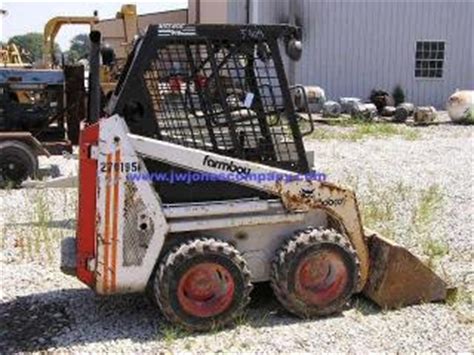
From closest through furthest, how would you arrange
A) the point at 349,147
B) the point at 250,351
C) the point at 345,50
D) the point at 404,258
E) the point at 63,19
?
the point at 250,351 → the point at 404,258 → the point at 349,147 → the point at 63,19 → the point at 345,50

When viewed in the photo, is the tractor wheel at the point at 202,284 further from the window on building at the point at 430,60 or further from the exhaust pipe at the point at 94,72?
the window on building at the point at 430,60

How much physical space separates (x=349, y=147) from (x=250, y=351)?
11.4 meters

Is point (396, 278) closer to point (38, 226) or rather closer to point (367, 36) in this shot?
point (38, 226)

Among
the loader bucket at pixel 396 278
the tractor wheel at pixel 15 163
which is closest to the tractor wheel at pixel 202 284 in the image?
the loader bucket at pixel 396 278

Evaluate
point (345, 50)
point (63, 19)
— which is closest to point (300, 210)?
point (63, 19)

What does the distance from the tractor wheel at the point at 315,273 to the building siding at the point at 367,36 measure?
19.7 meters

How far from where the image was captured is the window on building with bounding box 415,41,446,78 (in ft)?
83.2

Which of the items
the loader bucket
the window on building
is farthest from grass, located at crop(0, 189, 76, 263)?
the window on building

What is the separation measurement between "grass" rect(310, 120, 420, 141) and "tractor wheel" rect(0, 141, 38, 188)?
8535 mm

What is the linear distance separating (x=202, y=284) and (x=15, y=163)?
237 inches

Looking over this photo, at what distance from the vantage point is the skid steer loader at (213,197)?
5004mm

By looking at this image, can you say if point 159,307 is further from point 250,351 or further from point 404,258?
point 404,258

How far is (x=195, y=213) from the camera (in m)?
5.16

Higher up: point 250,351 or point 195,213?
point 195,213
